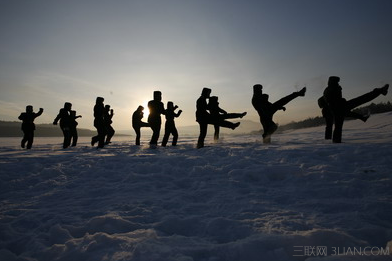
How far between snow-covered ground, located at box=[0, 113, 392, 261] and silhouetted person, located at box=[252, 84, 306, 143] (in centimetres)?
329

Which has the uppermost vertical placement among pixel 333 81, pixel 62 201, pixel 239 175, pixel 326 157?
pixel 333 81

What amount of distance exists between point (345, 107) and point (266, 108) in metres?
2.61

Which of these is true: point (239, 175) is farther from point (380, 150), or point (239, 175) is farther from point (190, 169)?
point (380, 150)

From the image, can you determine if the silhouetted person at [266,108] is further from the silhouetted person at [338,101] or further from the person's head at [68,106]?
the person's head at [68,106]

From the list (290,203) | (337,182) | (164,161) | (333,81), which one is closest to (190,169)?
(164,161)

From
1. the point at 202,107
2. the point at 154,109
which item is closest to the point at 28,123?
the point at 154,109

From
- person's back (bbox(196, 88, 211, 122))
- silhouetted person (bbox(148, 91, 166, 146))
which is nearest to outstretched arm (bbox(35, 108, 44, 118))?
silhouetted person (bbox(148, 91, 166, 146))

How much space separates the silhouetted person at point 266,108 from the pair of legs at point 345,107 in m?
1.97

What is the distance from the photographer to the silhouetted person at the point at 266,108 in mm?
8664

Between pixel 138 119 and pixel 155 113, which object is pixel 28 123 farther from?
pixel 155 113

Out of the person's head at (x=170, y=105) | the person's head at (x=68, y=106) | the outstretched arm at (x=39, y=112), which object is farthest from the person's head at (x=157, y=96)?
the outstretched arm at (x=39, y=112)

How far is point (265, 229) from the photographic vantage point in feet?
7.80

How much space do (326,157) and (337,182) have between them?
5.05 ft

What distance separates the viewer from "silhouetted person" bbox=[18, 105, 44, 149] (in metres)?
10.7
